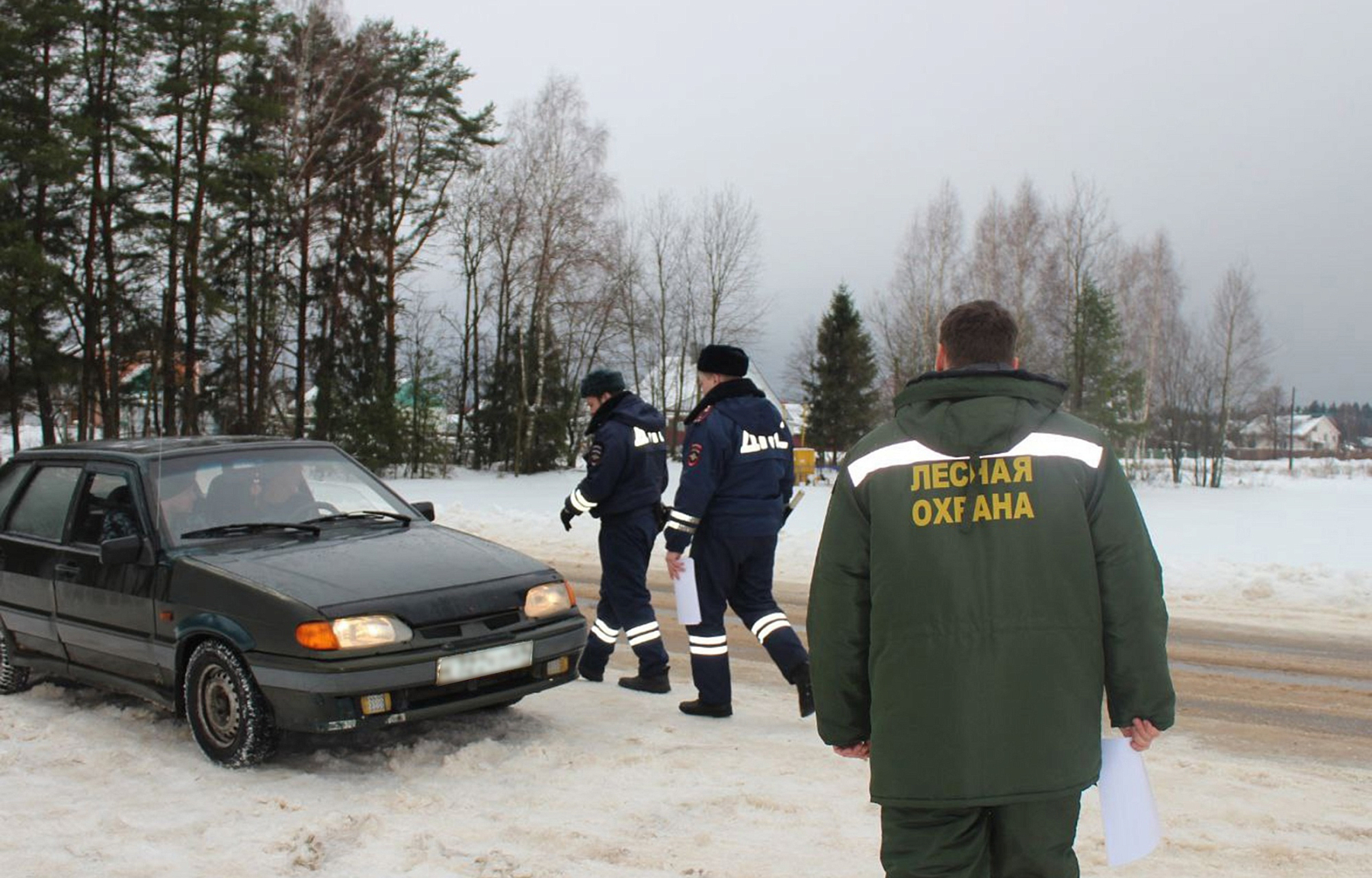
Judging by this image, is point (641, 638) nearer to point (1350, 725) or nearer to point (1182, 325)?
point (1350, 725)

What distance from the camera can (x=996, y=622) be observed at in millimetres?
2512

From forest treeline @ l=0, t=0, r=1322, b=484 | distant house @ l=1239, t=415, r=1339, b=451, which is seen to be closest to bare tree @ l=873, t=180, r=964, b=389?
forest treeline @ l=0, t=0, r=1322, b=484

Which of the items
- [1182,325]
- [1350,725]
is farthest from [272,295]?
[1182,325]

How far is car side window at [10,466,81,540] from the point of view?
246 inches

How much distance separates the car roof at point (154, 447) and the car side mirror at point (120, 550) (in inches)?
24.1

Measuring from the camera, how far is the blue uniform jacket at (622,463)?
6586 mm

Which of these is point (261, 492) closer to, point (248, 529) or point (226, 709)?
point (248, 529)

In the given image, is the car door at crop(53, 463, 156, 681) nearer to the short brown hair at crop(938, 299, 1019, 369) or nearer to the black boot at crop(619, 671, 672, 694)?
the black boot at crop(619, 671, 672, 694)

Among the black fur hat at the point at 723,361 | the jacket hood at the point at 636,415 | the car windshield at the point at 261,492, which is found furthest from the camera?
the jacket hood at the point at 636,415

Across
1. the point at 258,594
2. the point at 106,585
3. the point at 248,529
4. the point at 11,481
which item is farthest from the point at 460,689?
the point at 11,481

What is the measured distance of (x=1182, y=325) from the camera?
52812 millimetres

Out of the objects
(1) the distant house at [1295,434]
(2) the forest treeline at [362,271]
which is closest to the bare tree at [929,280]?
(2) the forest treeline at [362,271]

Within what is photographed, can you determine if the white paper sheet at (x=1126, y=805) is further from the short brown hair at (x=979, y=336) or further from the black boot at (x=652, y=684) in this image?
the black boot at (x=652, y=684)

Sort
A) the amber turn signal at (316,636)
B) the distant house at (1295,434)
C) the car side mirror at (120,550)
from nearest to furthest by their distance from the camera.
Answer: the amber turn signal at (316,636) < the car side mirror at (120,550) < the distant house at (1295,434)
